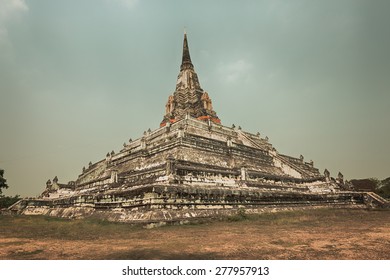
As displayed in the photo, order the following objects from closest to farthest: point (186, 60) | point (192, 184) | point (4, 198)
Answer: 1. point (192, 184)
2. point (4, 198)
3. point (186, 60)

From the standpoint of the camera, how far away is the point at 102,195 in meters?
15.7

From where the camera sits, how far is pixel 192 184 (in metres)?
16.1

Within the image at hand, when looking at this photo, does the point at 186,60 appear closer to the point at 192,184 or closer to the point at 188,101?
the point at 188,101

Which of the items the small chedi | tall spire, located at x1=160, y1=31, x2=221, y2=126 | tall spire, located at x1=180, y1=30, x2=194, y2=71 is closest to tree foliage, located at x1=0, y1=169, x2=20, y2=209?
the small chedi

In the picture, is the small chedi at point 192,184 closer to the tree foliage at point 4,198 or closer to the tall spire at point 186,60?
the tree foliage at point 4,198

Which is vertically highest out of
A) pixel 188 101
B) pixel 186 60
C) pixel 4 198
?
pixel 186 60

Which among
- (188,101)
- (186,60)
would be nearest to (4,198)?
(188,101)

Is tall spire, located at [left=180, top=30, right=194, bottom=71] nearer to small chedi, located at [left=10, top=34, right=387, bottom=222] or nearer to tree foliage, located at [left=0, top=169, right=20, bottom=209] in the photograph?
small chedi, located at [left=10, top=34, right=387, bottom=222]

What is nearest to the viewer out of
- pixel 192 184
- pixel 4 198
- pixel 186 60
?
pixel 192 184

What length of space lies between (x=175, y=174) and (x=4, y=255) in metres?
10.3

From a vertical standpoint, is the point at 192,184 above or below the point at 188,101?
below

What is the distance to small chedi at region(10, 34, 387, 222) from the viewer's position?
44.3 ft

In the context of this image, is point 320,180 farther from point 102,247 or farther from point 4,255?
point 4,255
